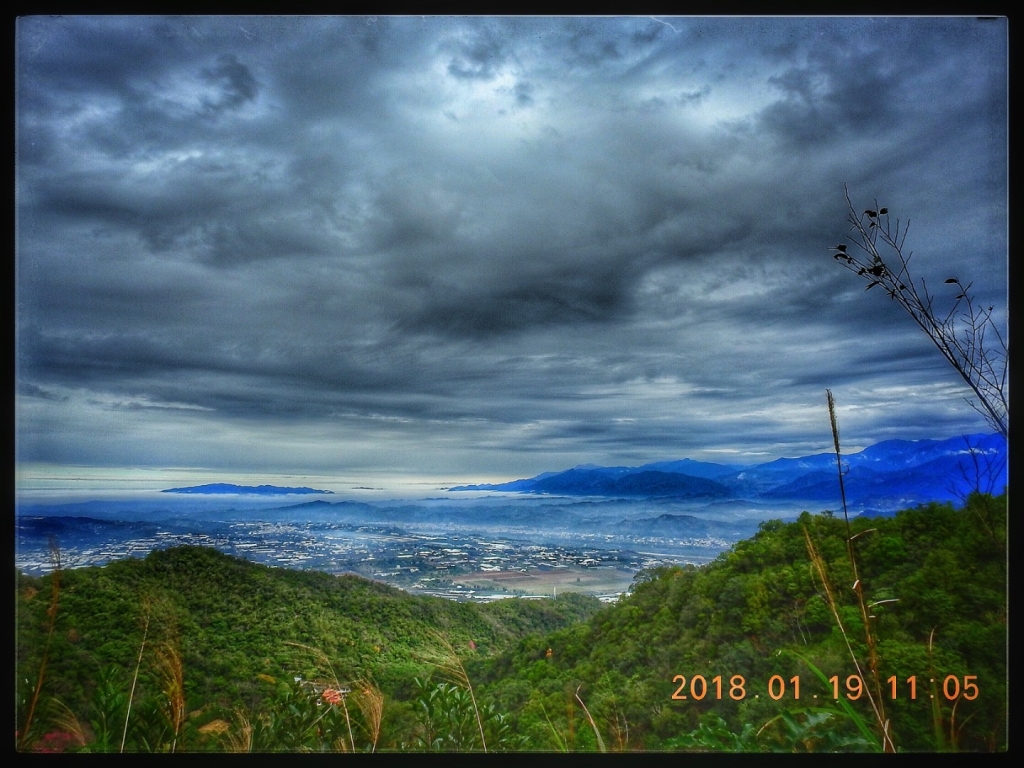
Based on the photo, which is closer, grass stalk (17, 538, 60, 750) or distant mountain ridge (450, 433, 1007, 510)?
grass stalk (17, 538, 60, 750)

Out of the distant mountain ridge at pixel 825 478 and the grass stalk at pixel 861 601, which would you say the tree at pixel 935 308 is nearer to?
the distant mountain ridge at pixel 825 478

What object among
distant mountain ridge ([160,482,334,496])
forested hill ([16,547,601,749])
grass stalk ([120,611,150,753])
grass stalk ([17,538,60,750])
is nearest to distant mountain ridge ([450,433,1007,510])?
forested hill ([16,547,601,749])

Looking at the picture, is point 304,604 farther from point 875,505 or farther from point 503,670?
point 875,505

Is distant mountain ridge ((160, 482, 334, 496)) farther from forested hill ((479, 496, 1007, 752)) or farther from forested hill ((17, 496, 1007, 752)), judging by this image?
forested hill ((479, 496, 1007, 752))

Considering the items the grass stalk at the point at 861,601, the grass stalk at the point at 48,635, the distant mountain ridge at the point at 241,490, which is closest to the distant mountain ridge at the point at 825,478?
the grass stalk at the point at 861,601

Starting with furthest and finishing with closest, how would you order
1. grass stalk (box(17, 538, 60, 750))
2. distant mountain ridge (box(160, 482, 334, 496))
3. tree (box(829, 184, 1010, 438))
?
distant mountain ridge (box(160, 482, 334, 496)) → tree (box(829, 184, 1010, 438)) → grass stalk (box(17, 538, 60, 750))

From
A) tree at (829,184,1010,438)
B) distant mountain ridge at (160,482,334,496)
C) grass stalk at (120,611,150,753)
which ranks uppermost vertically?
tree at (829,184,1010,438)

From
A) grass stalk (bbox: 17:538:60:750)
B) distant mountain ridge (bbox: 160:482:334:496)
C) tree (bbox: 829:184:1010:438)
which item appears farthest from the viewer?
distant mountain ridge (bbox: 160:482:334:496)
